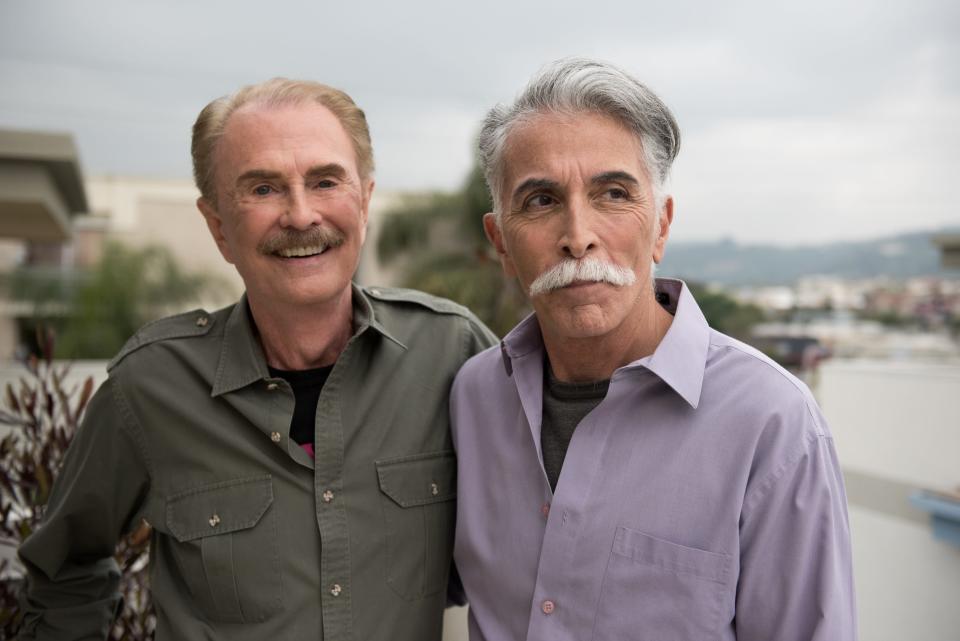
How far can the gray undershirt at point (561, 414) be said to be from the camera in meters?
1.48

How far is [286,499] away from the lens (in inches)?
62.7

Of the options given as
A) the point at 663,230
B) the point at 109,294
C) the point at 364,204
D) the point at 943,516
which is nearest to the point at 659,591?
the point at 663,230

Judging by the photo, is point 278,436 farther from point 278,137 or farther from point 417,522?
point 278,137

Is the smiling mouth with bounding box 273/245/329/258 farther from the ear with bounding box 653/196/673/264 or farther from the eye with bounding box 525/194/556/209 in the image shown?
the ear with bounding box 653/196/673/264

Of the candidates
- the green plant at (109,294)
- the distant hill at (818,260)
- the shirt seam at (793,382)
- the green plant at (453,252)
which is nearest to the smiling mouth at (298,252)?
the shirt seam at (793,382)

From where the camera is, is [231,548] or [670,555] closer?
[670,555]

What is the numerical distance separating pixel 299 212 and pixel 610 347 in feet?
2.18

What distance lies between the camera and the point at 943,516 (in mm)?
4164

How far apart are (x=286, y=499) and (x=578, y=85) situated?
0.97 metres

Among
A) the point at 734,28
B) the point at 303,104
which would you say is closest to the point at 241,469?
the point at 303,104

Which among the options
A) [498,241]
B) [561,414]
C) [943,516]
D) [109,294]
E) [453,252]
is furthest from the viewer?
[109,294]

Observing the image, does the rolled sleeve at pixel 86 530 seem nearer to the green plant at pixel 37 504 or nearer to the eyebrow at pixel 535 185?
the green plant at pixel 37 504

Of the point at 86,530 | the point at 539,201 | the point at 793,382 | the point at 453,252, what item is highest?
the point at 539,201

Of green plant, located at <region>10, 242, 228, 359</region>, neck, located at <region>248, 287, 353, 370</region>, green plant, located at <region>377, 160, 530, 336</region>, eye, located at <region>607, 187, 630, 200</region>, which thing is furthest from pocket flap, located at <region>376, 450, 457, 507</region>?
green plant, located at <region>10, 242, 228, 359</region>
